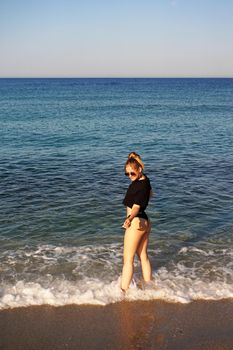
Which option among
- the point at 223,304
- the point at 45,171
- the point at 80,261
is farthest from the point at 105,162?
the point at 223,304

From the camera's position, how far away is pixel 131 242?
6723 mm

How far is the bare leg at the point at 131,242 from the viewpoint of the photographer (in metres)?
6.65

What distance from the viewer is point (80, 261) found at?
8.29 metres

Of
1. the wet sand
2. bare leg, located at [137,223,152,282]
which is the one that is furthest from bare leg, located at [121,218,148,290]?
the wet sand

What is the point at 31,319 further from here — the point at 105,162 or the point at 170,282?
the point at 105,162

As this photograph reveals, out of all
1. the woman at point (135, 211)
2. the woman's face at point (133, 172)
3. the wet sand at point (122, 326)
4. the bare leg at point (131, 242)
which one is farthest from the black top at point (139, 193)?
the wet sand at point (122, 326)

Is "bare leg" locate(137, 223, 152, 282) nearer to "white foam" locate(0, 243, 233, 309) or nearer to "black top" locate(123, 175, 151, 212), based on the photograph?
"white foam" locate(0, 243, 233, 309)

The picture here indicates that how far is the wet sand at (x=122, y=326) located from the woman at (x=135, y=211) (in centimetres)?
74

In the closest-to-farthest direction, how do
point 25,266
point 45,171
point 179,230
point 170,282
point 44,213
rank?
1. point 170,282
2. point 25,266
3. point 179,230
4. point 44,213
5. point 45,171

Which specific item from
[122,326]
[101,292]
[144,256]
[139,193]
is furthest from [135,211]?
[122,326]

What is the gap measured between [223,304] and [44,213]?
6.18m

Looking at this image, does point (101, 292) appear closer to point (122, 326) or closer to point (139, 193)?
point (122, 326)

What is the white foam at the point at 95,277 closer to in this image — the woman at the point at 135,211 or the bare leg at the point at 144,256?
the bare leg at the point at 144,256

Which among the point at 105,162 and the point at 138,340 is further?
the point at 105,162
